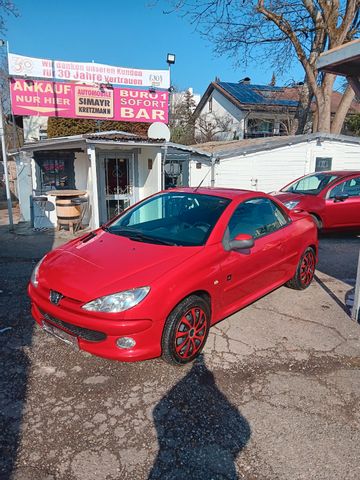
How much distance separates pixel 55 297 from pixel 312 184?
306 inches

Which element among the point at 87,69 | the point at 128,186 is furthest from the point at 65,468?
the point at 87,69

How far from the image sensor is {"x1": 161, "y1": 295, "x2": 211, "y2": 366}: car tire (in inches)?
114

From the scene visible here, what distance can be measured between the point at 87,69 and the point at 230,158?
18.9ft

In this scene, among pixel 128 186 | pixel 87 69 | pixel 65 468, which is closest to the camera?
pixel 65 468

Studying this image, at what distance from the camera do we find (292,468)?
2.10 m

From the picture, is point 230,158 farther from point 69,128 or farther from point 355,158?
point 69,128

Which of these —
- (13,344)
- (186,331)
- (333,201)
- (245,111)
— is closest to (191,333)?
(186,331)

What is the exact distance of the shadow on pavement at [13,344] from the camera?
229cm

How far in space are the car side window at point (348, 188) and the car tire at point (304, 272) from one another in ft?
12.5

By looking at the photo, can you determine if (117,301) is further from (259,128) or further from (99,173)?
(259,128)

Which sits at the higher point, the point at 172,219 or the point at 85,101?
the point at 85,101

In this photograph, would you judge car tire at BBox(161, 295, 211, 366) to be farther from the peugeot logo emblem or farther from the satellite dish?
the satellite dish

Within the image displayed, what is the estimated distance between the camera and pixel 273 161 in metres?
12.1

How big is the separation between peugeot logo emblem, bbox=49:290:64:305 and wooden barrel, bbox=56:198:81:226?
20.8 ft
